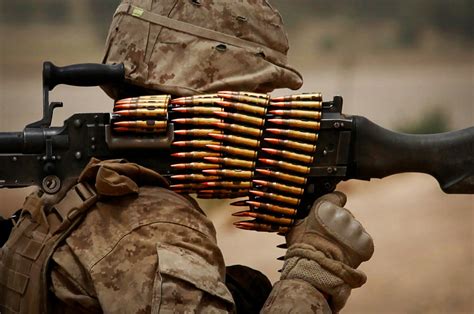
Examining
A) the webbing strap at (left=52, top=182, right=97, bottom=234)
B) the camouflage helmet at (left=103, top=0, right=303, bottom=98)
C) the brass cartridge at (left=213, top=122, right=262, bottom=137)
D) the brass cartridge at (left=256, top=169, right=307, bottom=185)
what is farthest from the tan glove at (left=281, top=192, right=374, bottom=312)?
the webbing strap at (left=52, top=182, right=97, bottom=234)

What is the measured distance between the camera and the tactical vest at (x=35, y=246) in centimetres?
416

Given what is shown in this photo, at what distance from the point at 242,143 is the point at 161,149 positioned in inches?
11.6

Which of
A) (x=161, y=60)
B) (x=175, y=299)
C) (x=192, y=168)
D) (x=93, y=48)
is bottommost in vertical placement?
(x=175, y=299)

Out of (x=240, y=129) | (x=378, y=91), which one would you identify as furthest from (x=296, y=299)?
(x=378, y=91)

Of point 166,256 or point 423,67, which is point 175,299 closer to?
point 166,256

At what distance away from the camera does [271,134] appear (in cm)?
455

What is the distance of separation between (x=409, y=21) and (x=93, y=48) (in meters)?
2.14

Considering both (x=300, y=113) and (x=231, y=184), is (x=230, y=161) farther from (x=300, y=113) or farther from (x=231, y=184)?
(x=300, y=113)

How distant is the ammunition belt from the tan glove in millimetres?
129

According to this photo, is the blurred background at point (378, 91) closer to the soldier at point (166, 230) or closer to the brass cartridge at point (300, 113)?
the soldier at point (166, 230)

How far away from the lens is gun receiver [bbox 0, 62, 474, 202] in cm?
440

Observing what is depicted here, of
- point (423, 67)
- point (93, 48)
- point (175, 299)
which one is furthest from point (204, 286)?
point (423, 67)

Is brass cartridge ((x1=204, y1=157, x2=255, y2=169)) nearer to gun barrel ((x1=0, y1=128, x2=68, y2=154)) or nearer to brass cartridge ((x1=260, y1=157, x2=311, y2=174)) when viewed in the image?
brass cartridge ((x1=260, y1=157, x2=311, y2=174))

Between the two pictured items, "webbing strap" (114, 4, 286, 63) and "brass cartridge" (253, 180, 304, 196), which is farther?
"webbing strap" (114, 4, 286, 63)
